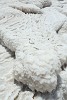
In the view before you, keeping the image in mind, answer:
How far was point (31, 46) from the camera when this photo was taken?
161 cm

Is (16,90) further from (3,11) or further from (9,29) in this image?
(3,11)

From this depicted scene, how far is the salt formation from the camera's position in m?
1.38

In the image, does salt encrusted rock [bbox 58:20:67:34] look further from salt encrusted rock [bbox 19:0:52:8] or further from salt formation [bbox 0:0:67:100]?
salt encrusted rock [bbox 19:0:52:8]

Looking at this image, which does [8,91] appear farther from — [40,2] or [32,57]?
[40,2]

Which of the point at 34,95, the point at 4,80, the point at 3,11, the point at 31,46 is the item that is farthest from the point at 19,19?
the point at 34,95

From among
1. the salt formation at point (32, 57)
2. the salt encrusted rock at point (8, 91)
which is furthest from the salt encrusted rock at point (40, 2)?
the salt encrusted rock at point (8, 91)

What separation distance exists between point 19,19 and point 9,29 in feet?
1.04

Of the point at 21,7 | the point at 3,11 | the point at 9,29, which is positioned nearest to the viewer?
the point at 9,29

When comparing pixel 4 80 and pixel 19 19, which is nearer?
pixel 4 80

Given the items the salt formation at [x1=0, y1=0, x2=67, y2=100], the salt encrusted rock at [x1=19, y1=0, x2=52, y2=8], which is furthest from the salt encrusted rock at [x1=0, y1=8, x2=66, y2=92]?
the salt encrusted rock at [x1=19, y1=0, x2=52, y2=8]

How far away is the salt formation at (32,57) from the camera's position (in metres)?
1.38

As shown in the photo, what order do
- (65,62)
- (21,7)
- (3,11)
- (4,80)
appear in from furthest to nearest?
(21,7), (3,11), (65,62), (4,80)

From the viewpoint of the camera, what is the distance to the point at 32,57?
145 cm

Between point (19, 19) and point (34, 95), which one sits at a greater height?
point (19, 19)
